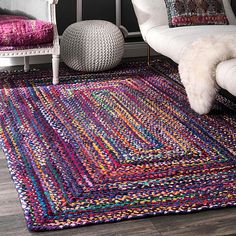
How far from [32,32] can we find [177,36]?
95cm

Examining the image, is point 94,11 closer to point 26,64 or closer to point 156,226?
point 26,64

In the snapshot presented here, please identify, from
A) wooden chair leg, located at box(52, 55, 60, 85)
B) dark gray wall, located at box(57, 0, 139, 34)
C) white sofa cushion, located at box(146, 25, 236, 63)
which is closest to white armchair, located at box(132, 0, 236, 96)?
white sofa cushion, located at box(146, 25, 236, 63)

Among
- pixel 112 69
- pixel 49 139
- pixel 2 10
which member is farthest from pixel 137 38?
pixel 49 139

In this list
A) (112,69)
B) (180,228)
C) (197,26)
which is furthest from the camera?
(112,69)

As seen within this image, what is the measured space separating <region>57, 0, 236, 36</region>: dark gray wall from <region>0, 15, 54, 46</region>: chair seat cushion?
730mm

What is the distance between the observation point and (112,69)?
14.6 ft

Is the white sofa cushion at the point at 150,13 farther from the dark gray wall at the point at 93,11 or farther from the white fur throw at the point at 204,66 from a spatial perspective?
the white fur throw at the point at 204,66

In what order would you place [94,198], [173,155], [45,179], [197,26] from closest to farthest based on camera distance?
[94,198] → [45,179] → [173,155] → [197,26]

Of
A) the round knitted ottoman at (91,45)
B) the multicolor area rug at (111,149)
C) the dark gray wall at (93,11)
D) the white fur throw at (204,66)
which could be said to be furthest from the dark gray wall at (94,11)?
the white fur throw at (204,66)

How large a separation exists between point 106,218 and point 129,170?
1.49 feet

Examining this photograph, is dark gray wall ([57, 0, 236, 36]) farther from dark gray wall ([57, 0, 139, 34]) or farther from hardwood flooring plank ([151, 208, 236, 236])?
hardwood flooring plank ([151, 208, 236, 236])

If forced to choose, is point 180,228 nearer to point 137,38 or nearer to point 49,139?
point 49,139

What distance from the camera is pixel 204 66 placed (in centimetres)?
331

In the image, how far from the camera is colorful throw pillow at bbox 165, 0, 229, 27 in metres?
4.22
